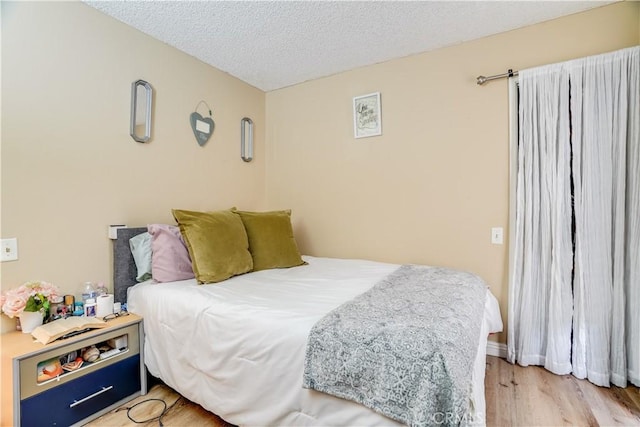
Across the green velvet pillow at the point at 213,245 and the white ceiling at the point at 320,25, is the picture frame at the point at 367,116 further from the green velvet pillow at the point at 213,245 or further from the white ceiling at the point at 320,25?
the green velvet pillow at the point at 213,245

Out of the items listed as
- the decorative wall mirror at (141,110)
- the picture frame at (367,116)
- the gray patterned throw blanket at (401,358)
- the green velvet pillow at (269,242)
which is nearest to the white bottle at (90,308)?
the green velvet pillow at (269,242)

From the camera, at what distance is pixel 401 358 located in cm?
100

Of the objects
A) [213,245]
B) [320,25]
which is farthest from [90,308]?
[320,25]

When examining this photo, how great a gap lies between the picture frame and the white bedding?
1.40 meters

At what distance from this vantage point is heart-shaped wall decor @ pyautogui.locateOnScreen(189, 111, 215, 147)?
2.53m

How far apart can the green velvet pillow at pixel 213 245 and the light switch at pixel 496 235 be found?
1.84 meters

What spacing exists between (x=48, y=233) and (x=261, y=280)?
49.2 inches

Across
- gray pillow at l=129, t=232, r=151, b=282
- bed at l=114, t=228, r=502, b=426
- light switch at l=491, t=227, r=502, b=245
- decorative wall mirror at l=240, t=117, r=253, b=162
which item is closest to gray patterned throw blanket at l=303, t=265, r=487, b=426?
bed at l=114, t=228, r=502, b=426

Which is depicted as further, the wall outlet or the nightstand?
the wall outlet

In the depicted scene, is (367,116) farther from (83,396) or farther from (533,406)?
(83,396)

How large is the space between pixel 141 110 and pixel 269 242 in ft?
4.42

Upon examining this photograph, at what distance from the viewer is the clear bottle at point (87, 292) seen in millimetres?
1763

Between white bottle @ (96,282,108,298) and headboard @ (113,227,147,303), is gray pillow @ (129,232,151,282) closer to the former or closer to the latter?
headboard @ (113,227,147,303)

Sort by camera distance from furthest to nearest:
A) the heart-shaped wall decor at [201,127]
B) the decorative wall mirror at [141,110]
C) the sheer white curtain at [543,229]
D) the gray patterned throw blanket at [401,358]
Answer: the heart-shaped wall decor at [201,127] → the decorative wall mirror at [141,110] → the sheer white curtain at [543,229] → the gray patterned throw blanket at [401,358]
